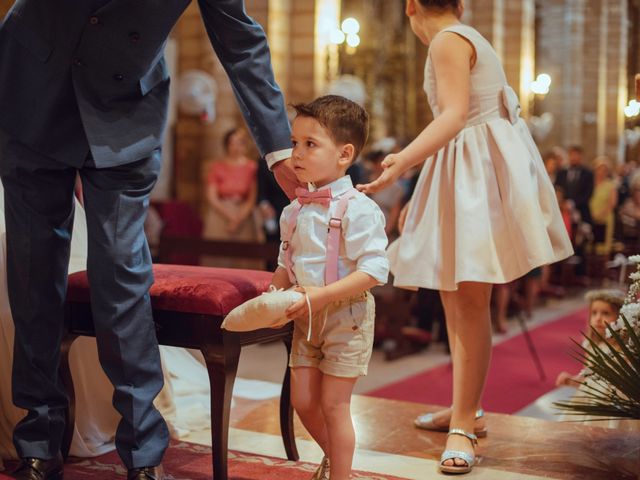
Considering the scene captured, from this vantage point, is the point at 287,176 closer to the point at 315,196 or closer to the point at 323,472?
the point at 315,196

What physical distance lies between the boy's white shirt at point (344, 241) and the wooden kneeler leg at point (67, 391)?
0.85 m

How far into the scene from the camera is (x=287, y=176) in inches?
111

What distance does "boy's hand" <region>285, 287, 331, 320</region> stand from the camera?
2.42 metres

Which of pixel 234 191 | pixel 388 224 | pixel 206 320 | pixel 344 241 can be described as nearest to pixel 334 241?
pixel 344 241

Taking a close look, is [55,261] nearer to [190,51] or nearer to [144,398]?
[144,398]

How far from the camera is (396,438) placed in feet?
11.6

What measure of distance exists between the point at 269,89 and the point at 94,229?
669 mm

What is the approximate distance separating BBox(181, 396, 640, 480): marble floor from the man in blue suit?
0.85m

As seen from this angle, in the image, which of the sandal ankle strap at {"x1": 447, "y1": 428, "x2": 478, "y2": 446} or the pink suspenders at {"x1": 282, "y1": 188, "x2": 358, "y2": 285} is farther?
the sandal ankle strap at {"x1": 447, "y1": 428, "x2": 478, "y2": 446}

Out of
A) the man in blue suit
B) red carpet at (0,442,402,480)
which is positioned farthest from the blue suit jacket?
red carpet at (0,442,402,480)

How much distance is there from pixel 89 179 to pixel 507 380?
4.47 metres


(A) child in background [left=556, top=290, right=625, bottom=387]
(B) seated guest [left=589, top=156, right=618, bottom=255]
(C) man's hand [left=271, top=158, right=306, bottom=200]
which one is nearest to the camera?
(C) man's hand [left=271, top=158, right=306, bottom=200]

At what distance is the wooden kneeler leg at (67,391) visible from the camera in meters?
2.98

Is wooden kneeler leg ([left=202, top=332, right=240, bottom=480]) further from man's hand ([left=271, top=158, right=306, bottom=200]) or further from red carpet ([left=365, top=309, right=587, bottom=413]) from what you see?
red carpet ([left=365, top=309, right=587, bottom=413])
